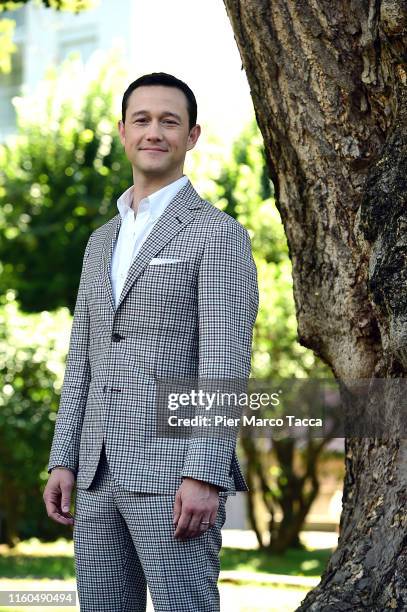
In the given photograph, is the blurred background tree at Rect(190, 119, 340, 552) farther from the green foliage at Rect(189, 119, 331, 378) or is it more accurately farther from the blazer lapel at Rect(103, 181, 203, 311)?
the blazer lapel at Rect(103, 181, 203, 311)

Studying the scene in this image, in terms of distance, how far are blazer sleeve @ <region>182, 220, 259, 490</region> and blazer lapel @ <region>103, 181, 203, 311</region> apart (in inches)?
6.1

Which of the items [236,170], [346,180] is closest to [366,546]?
[346,180]

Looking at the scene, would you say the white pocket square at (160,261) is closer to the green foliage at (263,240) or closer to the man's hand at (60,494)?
the man's hand at (60,494)

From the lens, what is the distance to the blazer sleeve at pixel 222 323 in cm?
334

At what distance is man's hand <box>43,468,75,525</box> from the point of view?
368 cm

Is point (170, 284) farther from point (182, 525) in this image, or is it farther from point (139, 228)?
point (182, 525)

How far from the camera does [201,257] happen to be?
3.58 metres

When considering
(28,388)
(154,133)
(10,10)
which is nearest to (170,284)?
(154,133)

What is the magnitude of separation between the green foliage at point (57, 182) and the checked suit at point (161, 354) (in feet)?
48.9

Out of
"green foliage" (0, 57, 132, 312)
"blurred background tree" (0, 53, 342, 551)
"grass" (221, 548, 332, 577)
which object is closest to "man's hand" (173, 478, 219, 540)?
"grass" (221, 548, 332, 577)

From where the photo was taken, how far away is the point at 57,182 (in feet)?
62.5

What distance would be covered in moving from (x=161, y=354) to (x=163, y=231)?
0.42 metres

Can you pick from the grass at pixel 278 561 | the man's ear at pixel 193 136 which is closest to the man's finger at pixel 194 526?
the man's ear at pixel 193 136

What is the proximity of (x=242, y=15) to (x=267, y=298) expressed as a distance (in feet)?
33.6
